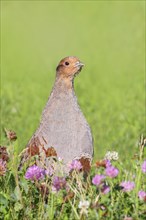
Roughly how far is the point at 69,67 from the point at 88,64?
46.9 feet

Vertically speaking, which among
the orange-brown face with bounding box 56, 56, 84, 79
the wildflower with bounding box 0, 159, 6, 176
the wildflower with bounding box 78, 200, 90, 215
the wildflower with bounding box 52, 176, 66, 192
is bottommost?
the wildflower with bounding box 78, 200, 90, 215

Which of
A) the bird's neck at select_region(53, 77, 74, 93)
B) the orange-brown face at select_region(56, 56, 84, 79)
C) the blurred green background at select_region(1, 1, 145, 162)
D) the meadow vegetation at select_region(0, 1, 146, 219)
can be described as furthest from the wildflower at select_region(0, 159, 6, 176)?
the blurred green background at select_region(1, 1, 145, 162)

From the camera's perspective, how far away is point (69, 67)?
303 inches

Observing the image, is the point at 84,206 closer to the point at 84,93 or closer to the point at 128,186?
the point at 128,186

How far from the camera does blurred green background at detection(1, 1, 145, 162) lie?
14.5 meters

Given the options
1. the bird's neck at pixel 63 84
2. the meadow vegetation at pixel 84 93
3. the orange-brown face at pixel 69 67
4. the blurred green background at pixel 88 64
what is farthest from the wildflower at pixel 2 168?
the blurred green background at pixel 88 64

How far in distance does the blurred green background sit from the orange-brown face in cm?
376

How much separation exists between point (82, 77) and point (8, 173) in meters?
13.5

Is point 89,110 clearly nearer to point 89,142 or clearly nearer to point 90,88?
point 90,88

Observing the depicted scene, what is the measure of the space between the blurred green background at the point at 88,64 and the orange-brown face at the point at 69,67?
148 inches

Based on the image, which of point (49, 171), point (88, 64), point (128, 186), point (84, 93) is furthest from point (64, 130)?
point (88, 64)

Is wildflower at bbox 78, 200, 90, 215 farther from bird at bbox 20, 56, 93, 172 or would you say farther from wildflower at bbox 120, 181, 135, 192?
bird at bbox 20, 56, 93, 172

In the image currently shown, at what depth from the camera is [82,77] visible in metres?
19.7

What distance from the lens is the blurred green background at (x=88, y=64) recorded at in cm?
1452
